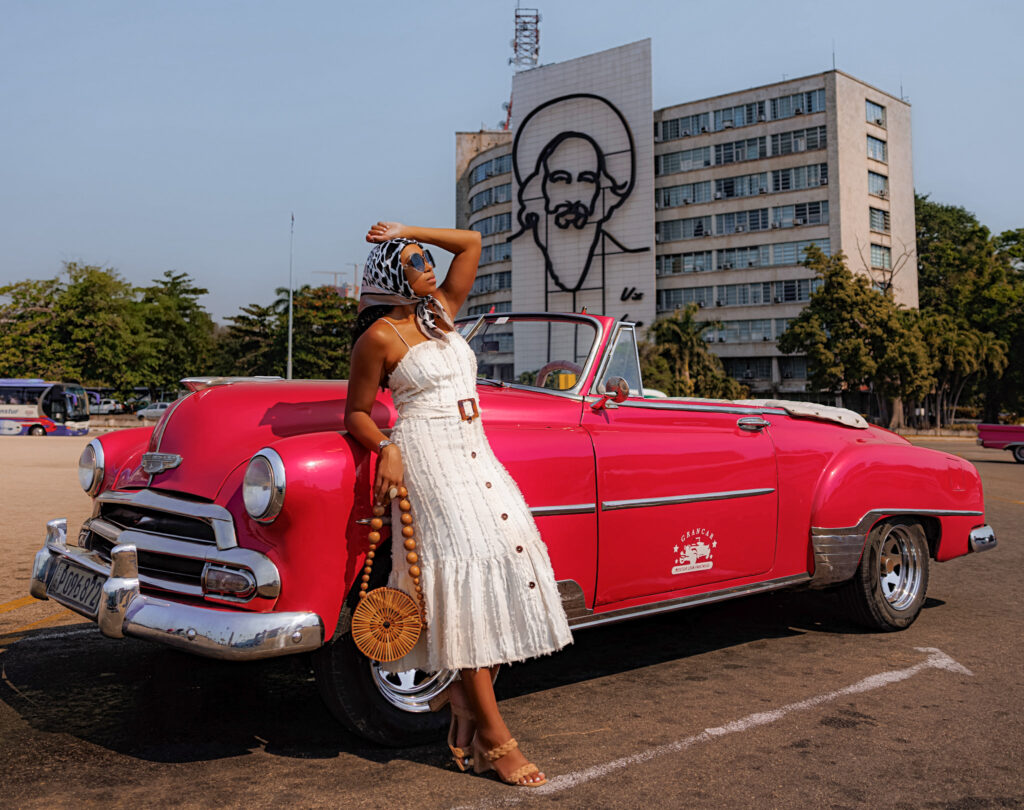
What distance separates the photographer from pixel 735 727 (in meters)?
3.58

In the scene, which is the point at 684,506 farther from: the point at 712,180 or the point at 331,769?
the point at 712,180

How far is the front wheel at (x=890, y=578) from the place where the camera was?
5.11 meters

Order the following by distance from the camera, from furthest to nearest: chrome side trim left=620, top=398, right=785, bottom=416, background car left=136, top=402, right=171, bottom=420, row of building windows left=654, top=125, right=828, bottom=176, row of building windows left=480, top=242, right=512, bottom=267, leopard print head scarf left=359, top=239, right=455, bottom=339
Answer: row of building windows left=480, top=242, right=512, bottom=267
row of building windows left=654, top=125, right=828, bottom=176
background car left=136, top=402, right=171, bottom=420
chrome side trim left=620, top=398, right=785, bottom=416
leopard print head scarf left=359, top=239, right=455, bottom=339

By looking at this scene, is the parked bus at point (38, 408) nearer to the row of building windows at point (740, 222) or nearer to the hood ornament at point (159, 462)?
the row of building windows at point (740, 222)

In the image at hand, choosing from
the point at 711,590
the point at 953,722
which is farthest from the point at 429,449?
the point at 953,722

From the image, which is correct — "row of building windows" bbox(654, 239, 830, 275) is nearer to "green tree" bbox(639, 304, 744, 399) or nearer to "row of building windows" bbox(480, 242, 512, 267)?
"green tree" bbox(639, 304, 744, 399)

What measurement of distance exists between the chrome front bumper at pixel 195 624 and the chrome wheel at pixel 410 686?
443 millimetres

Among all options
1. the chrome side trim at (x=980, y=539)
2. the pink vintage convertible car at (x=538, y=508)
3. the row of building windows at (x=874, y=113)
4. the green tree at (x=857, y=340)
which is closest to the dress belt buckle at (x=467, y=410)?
the pink vintage convertible car at (x=538, y=508)

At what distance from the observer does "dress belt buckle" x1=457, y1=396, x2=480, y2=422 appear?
10.4 ft

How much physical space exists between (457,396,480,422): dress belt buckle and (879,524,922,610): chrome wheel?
10.6 feet

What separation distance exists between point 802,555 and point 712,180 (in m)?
58.1

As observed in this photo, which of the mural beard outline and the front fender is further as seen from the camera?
the mural beard outline

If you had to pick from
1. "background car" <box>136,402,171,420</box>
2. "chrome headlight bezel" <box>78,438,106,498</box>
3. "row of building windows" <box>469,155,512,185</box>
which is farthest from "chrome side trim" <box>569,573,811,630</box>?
"row of building windows" <box>469,155,512,185</box>

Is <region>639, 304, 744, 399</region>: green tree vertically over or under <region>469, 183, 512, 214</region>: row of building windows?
under
